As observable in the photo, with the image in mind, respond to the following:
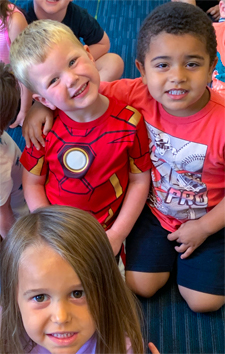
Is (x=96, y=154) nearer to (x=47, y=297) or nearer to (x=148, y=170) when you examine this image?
(x=148, y=170)

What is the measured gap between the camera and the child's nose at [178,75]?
82cm

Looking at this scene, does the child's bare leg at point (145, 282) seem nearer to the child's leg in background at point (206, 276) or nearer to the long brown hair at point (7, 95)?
the child's leg in background at point (206, 276)

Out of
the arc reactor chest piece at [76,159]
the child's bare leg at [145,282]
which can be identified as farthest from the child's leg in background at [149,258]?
the arc reactor chest piece at [76,159]

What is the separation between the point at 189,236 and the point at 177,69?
49 cm

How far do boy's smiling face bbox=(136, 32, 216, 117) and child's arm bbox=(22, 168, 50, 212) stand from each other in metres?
0.42

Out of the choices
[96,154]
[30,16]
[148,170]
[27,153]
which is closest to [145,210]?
[148,170]

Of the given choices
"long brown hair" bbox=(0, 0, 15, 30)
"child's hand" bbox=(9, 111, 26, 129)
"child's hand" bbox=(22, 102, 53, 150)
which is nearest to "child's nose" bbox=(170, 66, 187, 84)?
"child's hand" bbox=(22, 102, 53, 150)

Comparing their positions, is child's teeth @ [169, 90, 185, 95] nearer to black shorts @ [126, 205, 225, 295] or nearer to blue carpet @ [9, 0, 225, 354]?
black shorts @ [126, 205, 225, 295]

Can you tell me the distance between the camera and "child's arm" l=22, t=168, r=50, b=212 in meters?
1.03

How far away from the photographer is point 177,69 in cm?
82

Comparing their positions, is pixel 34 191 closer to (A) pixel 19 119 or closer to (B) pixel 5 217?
(B) pixel 5 217

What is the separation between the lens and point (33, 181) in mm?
1034

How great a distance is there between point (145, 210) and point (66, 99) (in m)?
0.46

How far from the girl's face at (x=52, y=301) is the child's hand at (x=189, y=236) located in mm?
496
